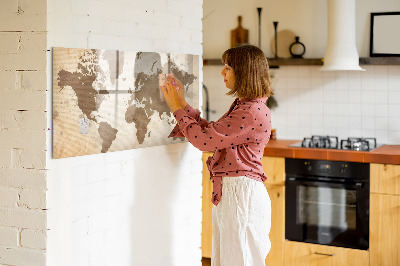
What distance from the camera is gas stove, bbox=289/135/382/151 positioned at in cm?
429

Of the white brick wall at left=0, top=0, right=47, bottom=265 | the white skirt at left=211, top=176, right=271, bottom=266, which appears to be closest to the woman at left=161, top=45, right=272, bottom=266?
the white skirt at left=211, top=176, right=271, bottom=266

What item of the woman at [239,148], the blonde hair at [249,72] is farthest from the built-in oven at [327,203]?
the blonde hair at [249,72]

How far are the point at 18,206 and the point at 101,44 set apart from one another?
73 cm

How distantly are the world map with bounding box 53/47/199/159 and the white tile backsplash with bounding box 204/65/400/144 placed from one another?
80.0 inches

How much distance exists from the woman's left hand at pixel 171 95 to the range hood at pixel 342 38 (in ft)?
6.42

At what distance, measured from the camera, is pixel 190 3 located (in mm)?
3049

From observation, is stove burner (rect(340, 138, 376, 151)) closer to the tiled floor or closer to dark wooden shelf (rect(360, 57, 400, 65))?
dark wooden shelf (rect(360, 57, 400, 65))

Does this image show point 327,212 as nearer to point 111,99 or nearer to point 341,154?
point 341,154

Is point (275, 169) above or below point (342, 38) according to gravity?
below

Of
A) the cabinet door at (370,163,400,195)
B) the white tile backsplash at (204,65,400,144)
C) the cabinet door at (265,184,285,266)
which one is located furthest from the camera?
the white tile backsplash at (204,65,400,144)

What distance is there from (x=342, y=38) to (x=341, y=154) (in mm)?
934

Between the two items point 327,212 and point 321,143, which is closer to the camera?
point 327,212

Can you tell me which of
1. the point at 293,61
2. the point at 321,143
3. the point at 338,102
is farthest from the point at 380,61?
the point at 321,143

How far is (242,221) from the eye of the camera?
2.74 meters
